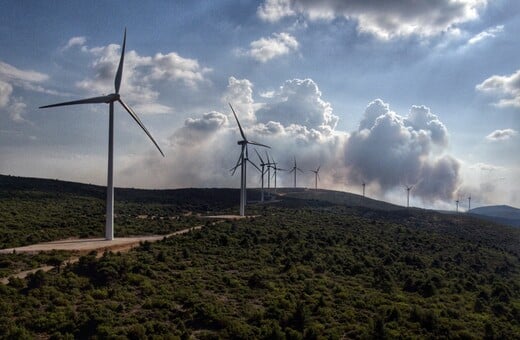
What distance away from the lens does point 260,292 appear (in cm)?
3691

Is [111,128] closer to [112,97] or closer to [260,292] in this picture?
[112,97]

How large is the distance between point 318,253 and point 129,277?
26.9 metres

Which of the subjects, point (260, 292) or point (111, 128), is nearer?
point (260, 292)

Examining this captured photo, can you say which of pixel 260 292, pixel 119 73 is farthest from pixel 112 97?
pixel 260 292

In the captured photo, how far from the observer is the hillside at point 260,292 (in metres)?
28.2

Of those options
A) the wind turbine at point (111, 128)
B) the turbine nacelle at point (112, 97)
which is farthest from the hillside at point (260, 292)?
the turbine nacelle at point (112, 97)

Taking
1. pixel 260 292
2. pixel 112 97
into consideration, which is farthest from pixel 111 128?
pixel 260 292

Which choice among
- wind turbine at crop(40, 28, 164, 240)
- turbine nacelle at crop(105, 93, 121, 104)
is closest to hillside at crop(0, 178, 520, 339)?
wind turbine at crop(40, 28, 164, 240)

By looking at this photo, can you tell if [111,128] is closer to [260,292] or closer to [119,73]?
[119,73]

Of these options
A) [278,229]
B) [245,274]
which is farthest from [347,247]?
[245,274]

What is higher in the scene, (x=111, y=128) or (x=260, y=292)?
(x=111, y=128)

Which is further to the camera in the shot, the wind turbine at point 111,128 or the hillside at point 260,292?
the wind turbine at point 111,128

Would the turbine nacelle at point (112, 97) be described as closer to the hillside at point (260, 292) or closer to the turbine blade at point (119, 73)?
the turbine blade at point (119, 73)

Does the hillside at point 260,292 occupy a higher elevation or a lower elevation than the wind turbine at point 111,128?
lower
